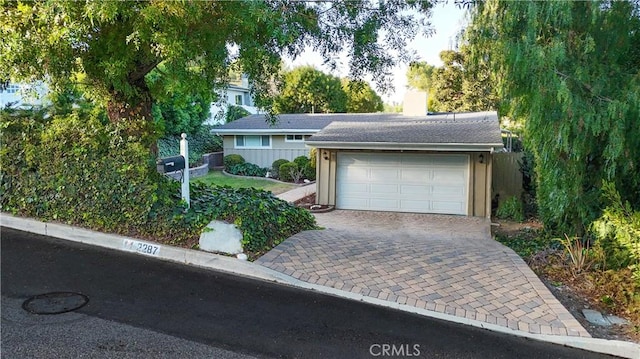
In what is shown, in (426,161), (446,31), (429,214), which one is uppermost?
(446,31)

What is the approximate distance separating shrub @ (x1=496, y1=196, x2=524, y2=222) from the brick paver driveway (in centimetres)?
346

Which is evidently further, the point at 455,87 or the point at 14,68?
the point at 455,87

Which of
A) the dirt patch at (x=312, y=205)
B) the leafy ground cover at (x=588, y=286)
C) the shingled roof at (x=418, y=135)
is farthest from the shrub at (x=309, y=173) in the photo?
the leafy ground cover at (x=588, y=286)

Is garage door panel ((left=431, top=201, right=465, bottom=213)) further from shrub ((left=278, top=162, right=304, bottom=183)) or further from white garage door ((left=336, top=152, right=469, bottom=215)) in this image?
shrub ((left=278, top=162, right=304, bottom=183))

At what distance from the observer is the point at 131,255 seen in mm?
6617

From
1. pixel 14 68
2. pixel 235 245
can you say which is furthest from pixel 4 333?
pixel 14 68

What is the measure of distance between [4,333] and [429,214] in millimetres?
10331

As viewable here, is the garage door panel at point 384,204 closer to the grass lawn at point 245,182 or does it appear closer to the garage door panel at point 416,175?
the garage door panel at point 416,175

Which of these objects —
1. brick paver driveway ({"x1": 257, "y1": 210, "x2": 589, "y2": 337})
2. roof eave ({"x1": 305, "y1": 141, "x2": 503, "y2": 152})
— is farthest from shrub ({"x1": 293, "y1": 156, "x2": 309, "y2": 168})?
brick paver driveway ({"x1": 257, "y1": 210, "x2": 589, "y2": 337})

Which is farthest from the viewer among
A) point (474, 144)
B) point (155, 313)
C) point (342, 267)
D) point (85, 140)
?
point (474, 144)

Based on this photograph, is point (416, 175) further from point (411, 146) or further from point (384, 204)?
point (384, 204)

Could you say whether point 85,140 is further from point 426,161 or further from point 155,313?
point 426,161

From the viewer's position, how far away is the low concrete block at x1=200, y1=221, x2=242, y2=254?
6539 millimetres
